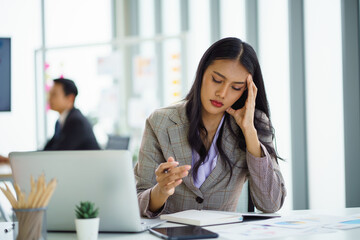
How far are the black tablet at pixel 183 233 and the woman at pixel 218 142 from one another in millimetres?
509

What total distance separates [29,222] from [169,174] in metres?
0.55

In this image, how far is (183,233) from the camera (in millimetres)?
1396

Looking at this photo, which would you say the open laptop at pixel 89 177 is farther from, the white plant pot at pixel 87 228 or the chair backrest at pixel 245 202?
the chair backrest at pixel 245 202

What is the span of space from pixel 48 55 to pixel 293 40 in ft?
11.3

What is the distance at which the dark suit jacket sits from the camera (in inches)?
170

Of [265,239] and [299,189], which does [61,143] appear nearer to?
[299,189]

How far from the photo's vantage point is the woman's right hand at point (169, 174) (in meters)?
1.59

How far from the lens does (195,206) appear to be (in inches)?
80.4

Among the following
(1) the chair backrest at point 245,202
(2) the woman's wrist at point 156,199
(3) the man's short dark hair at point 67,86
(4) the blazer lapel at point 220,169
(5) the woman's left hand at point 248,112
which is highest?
(3) the man's short dark hair at point 67,86

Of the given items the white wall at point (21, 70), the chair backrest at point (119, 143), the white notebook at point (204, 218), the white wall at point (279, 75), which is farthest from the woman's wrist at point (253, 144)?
the white wall at point (21, 70)

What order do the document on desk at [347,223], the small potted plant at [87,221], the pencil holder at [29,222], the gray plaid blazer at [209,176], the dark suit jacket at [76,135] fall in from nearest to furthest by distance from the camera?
the pencil holder at [29,222]
the small potted plant at [87,221]
the document on desk at [347,223]
the gray plaid blazer at [209,176]
the dark suit jacket at [76,135]

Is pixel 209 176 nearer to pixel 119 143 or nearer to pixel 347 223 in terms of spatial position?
pixel 347 223

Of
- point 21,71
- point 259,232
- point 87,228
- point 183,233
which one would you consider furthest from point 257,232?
point 21,71

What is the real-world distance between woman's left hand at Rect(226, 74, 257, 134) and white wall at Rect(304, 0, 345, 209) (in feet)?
5.71
